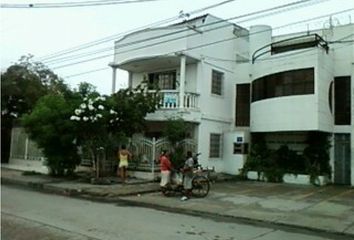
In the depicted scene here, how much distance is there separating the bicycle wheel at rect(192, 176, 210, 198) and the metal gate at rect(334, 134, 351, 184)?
9179 millimetres

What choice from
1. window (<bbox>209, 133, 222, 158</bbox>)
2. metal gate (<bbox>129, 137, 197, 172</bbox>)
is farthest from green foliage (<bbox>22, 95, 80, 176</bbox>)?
window (<bbox>209, 133, 222, 158</bbox>)

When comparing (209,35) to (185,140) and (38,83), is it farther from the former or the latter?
(38,83)

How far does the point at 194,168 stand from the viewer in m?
17.5

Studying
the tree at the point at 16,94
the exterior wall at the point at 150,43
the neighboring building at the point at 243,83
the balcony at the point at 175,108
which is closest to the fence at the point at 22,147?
the tree at the point at 16,94

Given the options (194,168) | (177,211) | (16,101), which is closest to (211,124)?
(194,168)

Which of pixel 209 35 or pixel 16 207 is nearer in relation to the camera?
pixel 16 207

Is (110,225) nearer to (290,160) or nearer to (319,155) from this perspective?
(319,155)

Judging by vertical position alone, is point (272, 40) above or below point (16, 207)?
above

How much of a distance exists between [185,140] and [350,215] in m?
11.2

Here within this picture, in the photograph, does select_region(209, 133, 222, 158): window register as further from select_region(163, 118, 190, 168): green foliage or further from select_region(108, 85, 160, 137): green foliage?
select_region(108, 85, 160, 137): green foliage

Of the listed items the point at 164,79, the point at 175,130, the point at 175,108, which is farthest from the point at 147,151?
the point at 164,79

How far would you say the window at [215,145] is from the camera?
2539 cm

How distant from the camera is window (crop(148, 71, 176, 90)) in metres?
26.4

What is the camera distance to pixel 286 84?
22.9 meters
